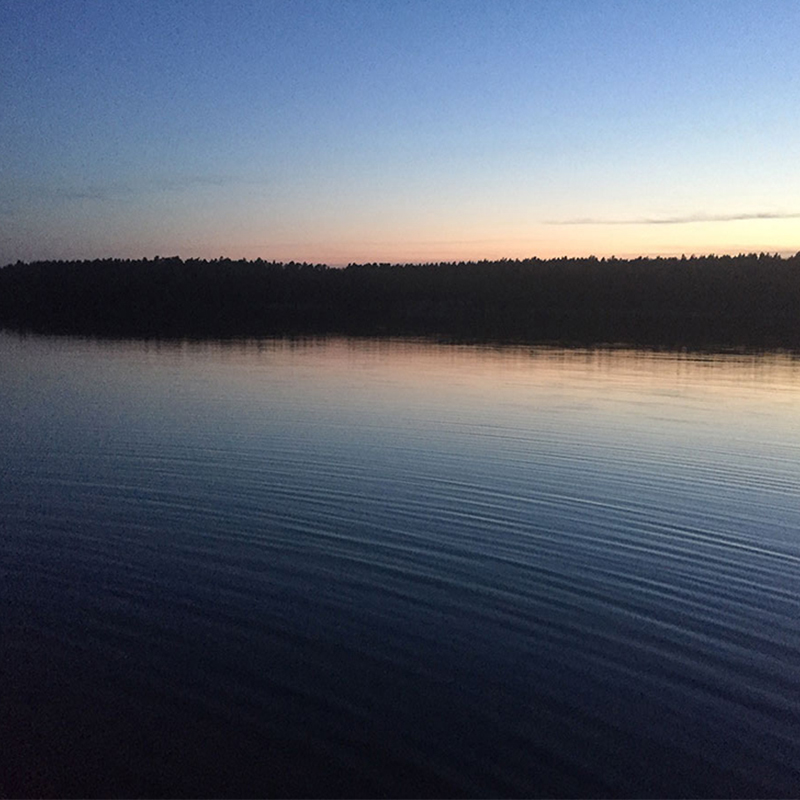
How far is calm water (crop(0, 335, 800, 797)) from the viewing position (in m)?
6.83

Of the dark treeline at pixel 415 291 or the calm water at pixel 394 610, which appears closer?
the calm water at pixel 394 610

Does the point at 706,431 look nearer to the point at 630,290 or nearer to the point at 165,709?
the point at 165,709

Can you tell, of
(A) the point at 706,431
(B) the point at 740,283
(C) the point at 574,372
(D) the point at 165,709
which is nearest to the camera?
(D) the point at 165,709

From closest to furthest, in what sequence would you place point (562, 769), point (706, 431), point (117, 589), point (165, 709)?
point (562, 769) < point (165, 709) < point (117, 589) < point (706, 431)

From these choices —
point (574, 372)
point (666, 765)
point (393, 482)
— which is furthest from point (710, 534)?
point (574, 372)

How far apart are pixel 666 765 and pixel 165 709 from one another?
4.39m

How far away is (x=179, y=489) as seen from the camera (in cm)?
1565

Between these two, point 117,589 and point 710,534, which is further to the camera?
point 710,534

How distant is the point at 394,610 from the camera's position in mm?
9992

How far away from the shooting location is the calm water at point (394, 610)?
6832mm

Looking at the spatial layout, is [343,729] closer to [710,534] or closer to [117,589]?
[117,589]

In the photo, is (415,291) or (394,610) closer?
(394,610)

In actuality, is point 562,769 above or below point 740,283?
below

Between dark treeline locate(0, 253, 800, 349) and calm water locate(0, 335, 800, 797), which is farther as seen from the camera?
dark treeline locate(0, 253, 800, 349)
